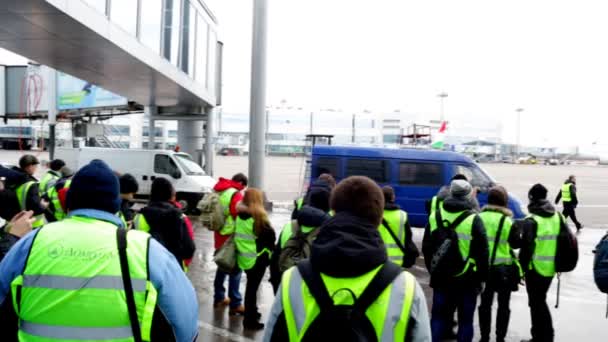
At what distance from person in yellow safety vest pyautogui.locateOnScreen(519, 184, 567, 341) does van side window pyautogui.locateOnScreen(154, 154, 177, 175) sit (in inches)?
517

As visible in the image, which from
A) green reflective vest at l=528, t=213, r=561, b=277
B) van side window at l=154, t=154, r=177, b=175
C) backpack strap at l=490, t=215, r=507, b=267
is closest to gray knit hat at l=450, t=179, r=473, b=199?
backpack strap at l=490, t=215, r=507, b=267

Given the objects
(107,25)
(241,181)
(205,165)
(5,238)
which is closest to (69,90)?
(205,165)

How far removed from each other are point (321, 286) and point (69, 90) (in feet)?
96.4

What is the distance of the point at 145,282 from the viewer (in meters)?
2.17

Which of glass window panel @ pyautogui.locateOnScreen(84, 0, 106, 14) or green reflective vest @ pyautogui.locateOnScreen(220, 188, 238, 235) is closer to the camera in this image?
green reflective vest @ pyautogui.locateOnScreen(220, 188, 238, 235)

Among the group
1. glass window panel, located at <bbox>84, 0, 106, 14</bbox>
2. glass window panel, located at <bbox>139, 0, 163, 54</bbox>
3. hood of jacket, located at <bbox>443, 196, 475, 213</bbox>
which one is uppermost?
glass window panel, located at <bbox>139, 0, 163, 54</bbox>

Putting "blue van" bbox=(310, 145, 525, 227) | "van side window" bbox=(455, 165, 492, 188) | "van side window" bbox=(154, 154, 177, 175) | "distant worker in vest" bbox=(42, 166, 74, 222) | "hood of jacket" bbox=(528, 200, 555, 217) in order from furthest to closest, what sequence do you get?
"van side window" bbox=(154, 154, 177, 175) → "blue van" bbox=(310, 145, 525, 227) → "van side window" bbox=(455, 165, 492, 188) → "distant worker in vest" bbox=(42, 166, 74, 222) → "hood of jacket" bbox=(528, 200, 555, 217)

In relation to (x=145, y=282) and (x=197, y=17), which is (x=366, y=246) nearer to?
(x=145, y=282)

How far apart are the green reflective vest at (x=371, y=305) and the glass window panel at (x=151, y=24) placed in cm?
1246

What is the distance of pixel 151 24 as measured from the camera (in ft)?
47.7

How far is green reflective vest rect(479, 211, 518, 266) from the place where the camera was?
5348 mm

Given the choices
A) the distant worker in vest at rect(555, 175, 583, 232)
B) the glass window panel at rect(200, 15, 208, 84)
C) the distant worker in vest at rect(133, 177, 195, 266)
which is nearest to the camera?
the distant worker in vest at rect(133, 177, 195, 266)

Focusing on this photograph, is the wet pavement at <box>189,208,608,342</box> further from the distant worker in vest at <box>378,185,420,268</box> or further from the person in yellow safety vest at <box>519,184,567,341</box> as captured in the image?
the distant worker in vest at <box>378,185,420,268</box>

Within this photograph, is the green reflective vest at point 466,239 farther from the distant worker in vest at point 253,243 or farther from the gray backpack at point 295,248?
the distant worker in vest at point 253,243
